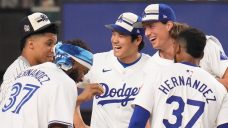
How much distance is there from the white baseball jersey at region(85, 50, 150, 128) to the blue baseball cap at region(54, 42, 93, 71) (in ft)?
6.59

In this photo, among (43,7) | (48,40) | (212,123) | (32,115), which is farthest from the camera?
(43,7)

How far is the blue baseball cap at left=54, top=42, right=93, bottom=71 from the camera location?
6508 mm

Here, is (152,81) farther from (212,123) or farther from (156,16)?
(156,16)

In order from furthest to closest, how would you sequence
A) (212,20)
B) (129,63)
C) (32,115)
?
(212,20) → (129,63) → (32,115)

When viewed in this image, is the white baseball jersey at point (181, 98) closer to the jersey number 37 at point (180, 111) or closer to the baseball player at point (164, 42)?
the jersey number 37 at point (180, 111)

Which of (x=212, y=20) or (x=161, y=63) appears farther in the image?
(x=212, y=20)

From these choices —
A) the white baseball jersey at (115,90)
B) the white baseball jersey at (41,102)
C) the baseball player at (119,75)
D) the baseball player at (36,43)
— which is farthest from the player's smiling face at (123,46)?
the white baseball jersey at (41,102)

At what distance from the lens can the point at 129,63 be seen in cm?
894

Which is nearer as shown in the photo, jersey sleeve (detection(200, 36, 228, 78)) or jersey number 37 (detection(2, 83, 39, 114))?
jersey number 37 (detection(2, 83, 39, 114))

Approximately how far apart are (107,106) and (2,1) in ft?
16.1

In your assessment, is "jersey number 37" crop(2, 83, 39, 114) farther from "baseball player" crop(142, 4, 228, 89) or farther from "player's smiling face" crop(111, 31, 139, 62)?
"player's smiling face" crop(111, 31, 139, 62)

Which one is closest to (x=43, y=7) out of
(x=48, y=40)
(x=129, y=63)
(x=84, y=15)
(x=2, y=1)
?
(x=2, y=1)

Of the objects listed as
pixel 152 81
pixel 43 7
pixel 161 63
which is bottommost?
pixel 43 7

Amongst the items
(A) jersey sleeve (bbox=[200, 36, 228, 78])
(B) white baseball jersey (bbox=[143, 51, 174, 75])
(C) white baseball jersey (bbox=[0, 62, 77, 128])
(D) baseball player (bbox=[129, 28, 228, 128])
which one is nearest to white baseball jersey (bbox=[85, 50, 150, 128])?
(B) white baseball jersey (bbox=[143, 51, 174, 75])
